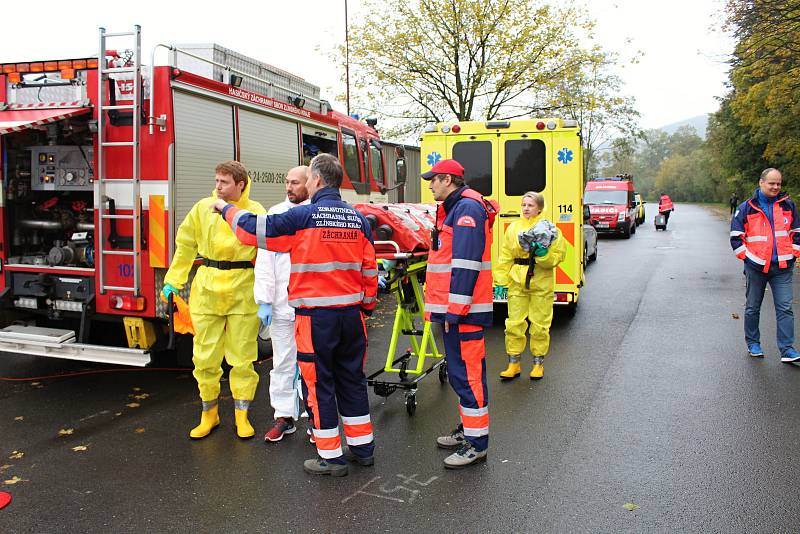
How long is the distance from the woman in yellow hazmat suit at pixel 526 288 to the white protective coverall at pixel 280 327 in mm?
2323

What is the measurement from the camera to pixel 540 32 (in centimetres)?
2255

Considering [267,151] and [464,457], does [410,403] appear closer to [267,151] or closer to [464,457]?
[464,457]

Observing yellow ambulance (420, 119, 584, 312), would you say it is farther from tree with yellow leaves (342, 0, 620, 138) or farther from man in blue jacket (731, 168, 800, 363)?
tree with yellow leaves (342, 0, 620, 138)

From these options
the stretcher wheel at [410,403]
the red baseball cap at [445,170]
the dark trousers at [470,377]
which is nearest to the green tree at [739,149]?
the stretcher wheel at [410,403]

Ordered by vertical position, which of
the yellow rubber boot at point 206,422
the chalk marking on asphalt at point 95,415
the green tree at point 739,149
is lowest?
the chalk marking on asphalt at point 95,415

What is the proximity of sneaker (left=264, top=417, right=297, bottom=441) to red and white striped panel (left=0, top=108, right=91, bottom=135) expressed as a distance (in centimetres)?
315

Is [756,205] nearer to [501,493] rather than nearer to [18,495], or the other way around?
[501,493]

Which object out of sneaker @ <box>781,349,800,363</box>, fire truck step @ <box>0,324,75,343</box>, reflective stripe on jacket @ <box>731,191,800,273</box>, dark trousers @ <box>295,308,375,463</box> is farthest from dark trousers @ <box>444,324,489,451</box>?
sneaker @ <box>781,349,800,363</box>

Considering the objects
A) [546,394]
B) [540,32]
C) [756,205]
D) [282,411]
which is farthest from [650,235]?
[282,411]

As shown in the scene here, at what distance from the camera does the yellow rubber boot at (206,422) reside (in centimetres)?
511

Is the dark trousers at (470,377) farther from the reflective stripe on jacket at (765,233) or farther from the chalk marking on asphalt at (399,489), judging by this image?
the reflective stripe on jacket at (765,233)

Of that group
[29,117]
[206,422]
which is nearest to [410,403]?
[206,422]

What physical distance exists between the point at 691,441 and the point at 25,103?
6.45 m

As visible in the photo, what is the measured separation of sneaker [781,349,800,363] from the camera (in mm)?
7098
